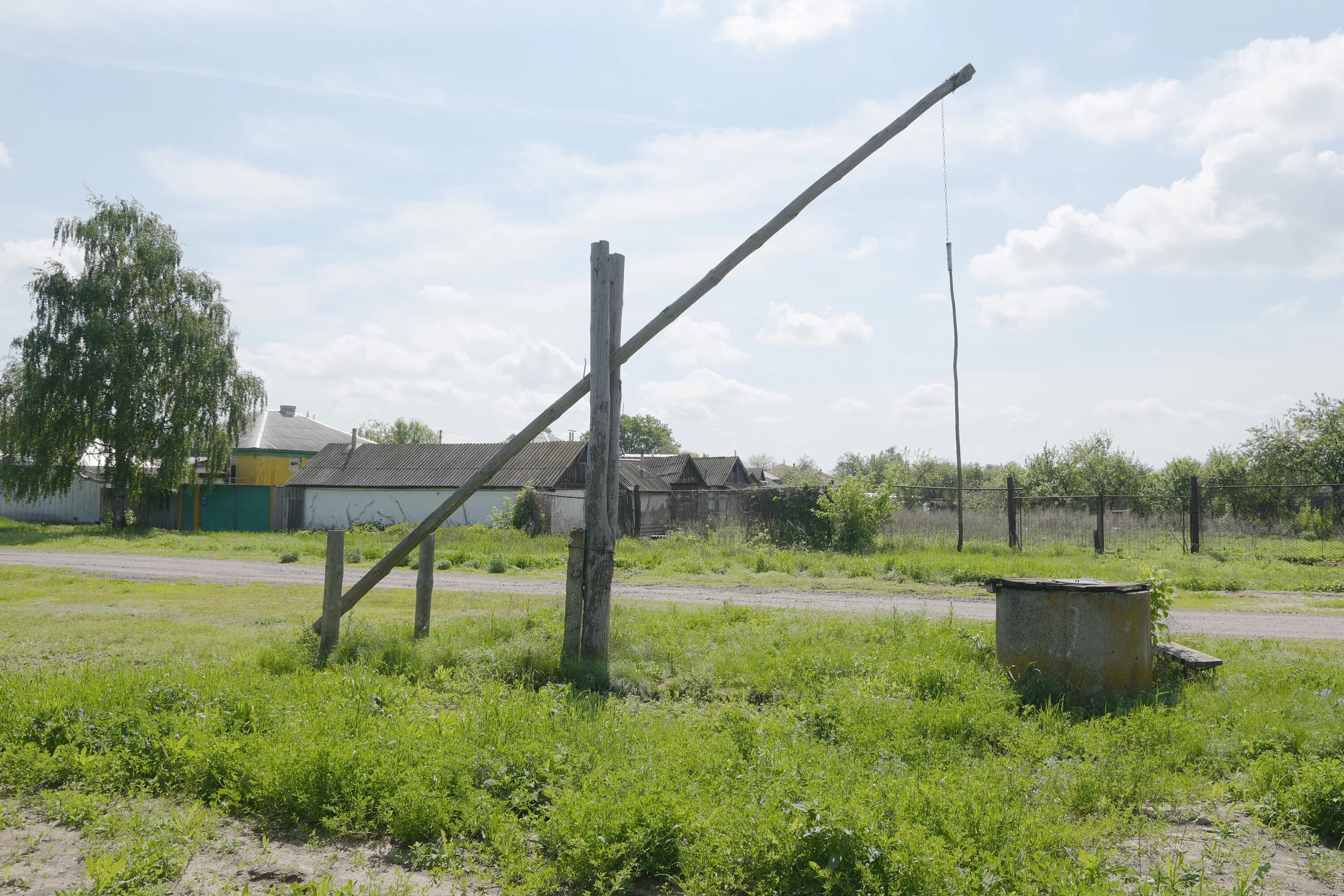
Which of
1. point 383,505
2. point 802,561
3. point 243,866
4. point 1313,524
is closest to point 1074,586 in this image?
point 243,866

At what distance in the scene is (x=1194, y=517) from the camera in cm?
2019

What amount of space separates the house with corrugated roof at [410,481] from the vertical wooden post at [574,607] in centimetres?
2425

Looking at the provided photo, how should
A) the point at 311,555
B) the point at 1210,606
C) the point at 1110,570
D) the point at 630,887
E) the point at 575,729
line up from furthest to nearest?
the point at 311,555 → the point at 1110,570 → the point at 1210,606 → the point at 575,729 → the point at 630,887

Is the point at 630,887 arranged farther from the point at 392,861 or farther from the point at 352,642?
the point at 352,642

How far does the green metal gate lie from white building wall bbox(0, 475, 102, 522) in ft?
21.1

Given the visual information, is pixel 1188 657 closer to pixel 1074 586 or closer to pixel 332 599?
pixel 1074 586

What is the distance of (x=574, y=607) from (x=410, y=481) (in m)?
29.6

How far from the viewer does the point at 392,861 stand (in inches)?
160

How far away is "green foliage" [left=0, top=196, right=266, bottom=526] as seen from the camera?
32719mm

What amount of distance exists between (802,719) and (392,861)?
2740 millimetres

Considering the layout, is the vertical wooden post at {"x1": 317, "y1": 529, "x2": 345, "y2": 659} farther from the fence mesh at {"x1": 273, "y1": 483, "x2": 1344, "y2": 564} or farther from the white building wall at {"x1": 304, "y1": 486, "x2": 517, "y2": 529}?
the white building wall at {"x1": 304, "y1": 486, "x2": 517, "y2": 529}

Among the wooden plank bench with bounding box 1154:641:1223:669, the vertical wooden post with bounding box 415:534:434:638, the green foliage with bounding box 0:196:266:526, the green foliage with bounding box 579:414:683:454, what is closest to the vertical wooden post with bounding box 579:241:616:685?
the vertical wooden post with bounding box 415:534:434:638

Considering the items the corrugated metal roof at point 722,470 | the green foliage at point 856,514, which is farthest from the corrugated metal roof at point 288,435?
the green foliage at point 856,514

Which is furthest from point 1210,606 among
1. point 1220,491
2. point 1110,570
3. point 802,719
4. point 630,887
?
point 1220,491
